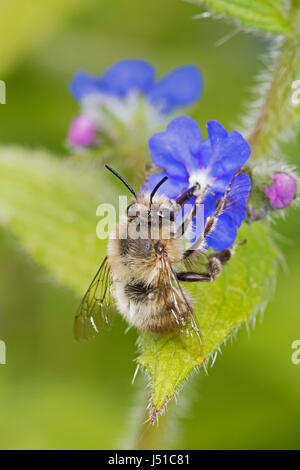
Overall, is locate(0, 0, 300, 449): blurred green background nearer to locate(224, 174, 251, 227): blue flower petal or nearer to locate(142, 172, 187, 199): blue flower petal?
locate(142, 172, 187, 199): blue flower petal

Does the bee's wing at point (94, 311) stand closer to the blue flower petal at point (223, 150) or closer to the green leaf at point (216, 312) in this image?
the green leaf at point (216, 312)

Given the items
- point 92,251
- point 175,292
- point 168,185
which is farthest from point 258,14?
point 92,251

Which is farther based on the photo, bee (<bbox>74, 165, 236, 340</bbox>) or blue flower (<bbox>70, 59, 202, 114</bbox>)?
blue flower (<bbox>70, 59, 202, 114</bbox>)

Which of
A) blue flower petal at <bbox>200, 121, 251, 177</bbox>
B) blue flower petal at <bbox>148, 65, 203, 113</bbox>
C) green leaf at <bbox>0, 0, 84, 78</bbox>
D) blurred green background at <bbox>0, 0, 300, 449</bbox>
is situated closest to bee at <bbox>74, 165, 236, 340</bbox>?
blue flower petal at <bbox>200, 121, 251, 177</bbox>

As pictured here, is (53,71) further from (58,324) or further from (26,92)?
(58,324)

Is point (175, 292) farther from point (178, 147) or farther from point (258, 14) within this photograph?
point (258, 14)

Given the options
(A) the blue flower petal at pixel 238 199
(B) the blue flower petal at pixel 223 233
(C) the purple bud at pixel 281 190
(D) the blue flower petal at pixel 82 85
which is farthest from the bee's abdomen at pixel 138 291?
(D) the blue flower petal at pixel 82 85
